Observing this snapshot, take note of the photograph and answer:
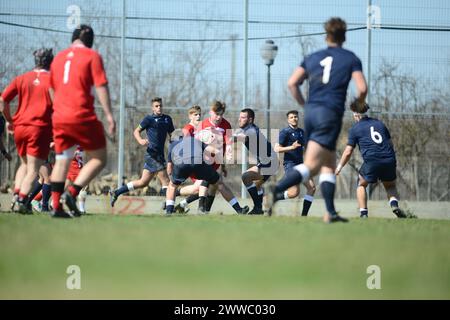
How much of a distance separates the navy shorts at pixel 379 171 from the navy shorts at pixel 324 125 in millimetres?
4627

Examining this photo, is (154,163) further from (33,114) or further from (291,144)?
(33,114)

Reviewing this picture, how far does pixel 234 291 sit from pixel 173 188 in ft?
27.5

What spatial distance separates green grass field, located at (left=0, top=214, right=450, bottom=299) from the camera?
550cm

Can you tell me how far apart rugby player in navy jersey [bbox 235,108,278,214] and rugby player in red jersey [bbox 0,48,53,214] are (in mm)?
4547

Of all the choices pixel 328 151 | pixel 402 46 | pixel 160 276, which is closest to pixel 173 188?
pixel 328 151

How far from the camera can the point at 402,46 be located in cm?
1808

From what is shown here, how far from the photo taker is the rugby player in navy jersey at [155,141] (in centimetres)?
1598

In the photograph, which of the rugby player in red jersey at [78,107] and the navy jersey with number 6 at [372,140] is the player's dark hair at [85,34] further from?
the navy jersey with number 6 at [372,140]

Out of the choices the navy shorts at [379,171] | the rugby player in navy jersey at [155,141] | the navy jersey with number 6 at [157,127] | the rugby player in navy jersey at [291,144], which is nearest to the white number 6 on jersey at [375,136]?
the navy shorts at [379,171]

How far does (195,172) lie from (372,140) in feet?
10.3

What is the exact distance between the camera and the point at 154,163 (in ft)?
52.6

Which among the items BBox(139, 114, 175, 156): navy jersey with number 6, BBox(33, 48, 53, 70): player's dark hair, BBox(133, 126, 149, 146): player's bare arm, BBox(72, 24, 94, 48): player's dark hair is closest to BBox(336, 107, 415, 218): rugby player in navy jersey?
BBox(139, 114, 175, 156): navy jersey with number 6

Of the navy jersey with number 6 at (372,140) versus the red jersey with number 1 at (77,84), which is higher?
the red jersey with number 1 at (77,84)

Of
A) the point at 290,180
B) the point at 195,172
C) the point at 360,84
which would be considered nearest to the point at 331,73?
the point at 360,84
